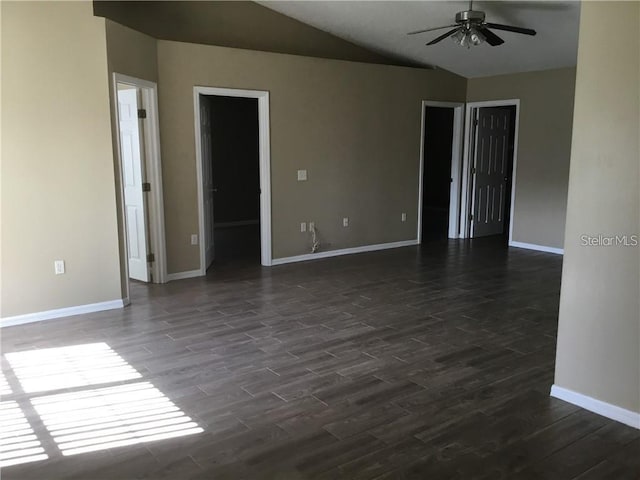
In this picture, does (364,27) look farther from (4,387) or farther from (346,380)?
(4,387)

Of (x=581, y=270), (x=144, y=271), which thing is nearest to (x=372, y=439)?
(x=581, y=270)

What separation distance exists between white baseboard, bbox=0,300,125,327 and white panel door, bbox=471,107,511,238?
19.2ft

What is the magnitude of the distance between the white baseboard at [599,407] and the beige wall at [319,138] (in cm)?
420

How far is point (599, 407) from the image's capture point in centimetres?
292

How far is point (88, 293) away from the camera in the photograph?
4.76 m

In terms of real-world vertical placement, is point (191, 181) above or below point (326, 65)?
below

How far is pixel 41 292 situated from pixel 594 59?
14.6ft

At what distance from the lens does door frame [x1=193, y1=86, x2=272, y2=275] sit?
588 centimetres

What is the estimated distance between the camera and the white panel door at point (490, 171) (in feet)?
27.7

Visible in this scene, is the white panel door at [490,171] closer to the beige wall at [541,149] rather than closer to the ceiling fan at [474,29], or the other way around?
the beige wall at [541,149]

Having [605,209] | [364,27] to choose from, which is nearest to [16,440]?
[605,209]

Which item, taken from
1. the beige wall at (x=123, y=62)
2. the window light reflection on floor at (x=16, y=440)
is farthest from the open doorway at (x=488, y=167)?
the window light reflection on floor at (x=16, y=440)

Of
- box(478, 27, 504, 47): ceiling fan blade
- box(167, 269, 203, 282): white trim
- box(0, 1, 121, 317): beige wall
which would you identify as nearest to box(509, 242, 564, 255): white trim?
box(478, 27, 504, 47): ceiling fan blade

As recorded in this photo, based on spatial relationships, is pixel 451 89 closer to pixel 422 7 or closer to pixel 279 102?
pixel 422 7
